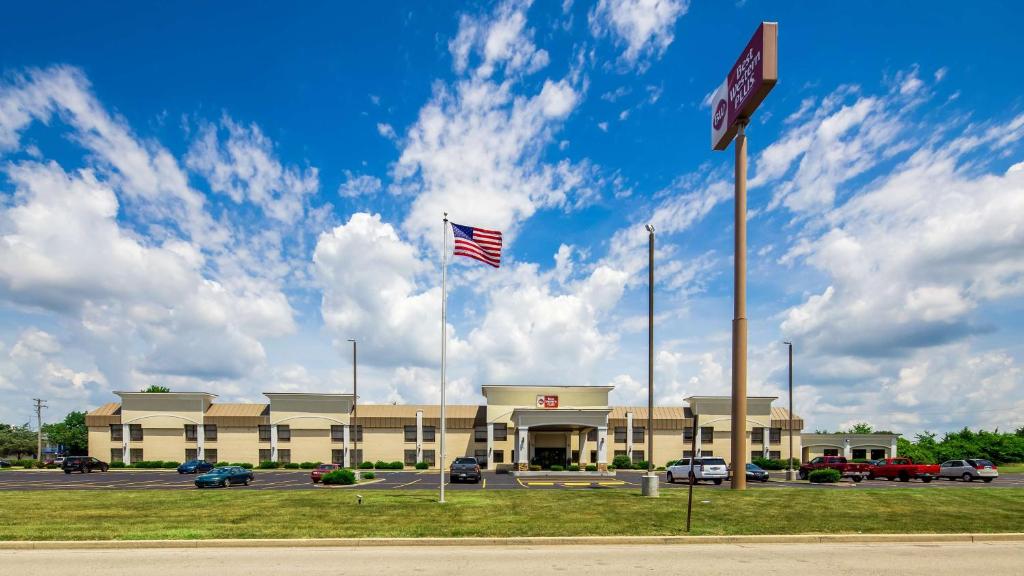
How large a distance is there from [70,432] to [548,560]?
429ft

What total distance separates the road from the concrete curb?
30cm

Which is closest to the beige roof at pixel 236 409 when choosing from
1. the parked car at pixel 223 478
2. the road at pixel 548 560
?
the parked car at pixel 223 478

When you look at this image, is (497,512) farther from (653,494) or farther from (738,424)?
(738,424)

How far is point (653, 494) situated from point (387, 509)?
10.9 m

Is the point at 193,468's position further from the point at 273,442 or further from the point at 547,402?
the point at 547,402

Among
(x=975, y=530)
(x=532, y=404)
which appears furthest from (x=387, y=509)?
(x=532, y=404)

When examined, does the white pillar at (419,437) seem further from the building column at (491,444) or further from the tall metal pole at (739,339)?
the tall metal pole at (739,339)

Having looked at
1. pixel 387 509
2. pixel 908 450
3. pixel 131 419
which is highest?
pixel 387 509

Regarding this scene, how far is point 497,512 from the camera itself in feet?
64.6

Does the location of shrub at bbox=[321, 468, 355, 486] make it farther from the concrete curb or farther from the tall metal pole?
the concrete curb

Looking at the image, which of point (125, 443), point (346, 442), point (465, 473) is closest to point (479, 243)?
point (465, 473)

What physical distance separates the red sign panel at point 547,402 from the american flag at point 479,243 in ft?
124

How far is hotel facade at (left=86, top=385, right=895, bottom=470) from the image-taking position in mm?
63312

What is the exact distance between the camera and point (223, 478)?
36.5 m
